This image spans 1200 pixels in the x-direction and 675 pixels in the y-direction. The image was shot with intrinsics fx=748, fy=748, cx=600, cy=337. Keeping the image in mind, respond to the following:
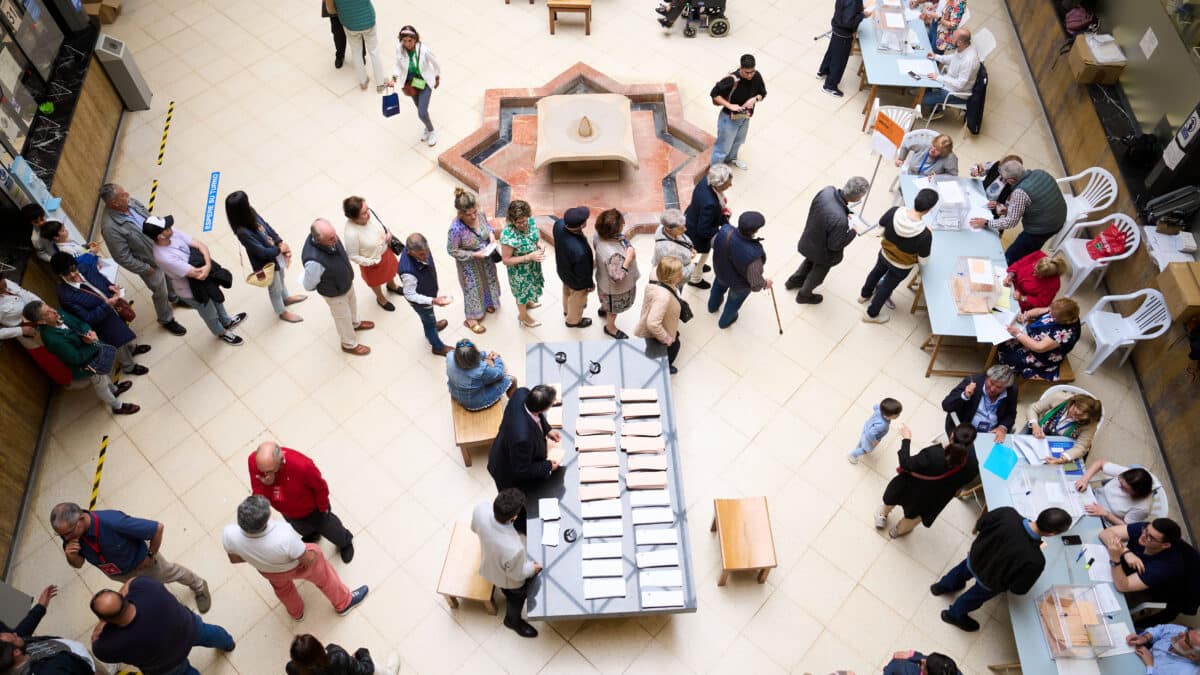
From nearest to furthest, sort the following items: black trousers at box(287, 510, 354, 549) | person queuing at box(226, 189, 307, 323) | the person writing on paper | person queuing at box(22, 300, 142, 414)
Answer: the person writing on paper
black trousers at box(287, 510, 354, 549)
person queuing at box(22, 300, 142, 414)
person queuing at box(226, 189, 307, 323)

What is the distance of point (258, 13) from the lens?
10.4 m

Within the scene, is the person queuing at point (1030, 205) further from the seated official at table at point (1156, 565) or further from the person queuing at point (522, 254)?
the person queuing at point (522, 254)

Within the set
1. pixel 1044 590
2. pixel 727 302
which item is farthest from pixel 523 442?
pixel 1044 590

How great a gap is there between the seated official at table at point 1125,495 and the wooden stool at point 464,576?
4.45 meters

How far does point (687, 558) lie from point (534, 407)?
1.55 meters

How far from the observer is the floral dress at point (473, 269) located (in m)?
6.38

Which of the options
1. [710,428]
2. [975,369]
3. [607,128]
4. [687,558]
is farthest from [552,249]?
[975,369]

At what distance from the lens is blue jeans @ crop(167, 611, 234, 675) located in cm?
500

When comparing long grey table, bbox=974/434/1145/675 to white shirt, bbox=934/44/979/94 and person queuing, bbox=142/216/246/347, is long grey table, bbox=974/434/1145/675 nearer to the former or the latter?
white shirt, bbox=934/44/979/94

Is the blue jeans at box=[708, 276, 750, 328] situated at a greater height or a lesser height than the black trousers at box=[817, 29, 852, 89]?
lesser

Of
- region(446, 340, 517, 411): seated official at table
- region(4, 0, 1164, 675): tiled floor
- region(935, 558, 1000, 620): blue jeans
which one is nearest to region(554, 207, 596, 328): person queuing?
region(4, 0, 1164, 675): tiled floor

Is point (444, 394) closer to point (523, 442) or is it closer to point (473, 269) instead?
point (473, 269)

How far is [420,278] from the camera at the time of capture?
6.37 metres

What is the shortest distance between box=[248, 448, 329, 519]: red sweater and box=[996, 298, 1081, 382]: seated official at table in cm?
583
